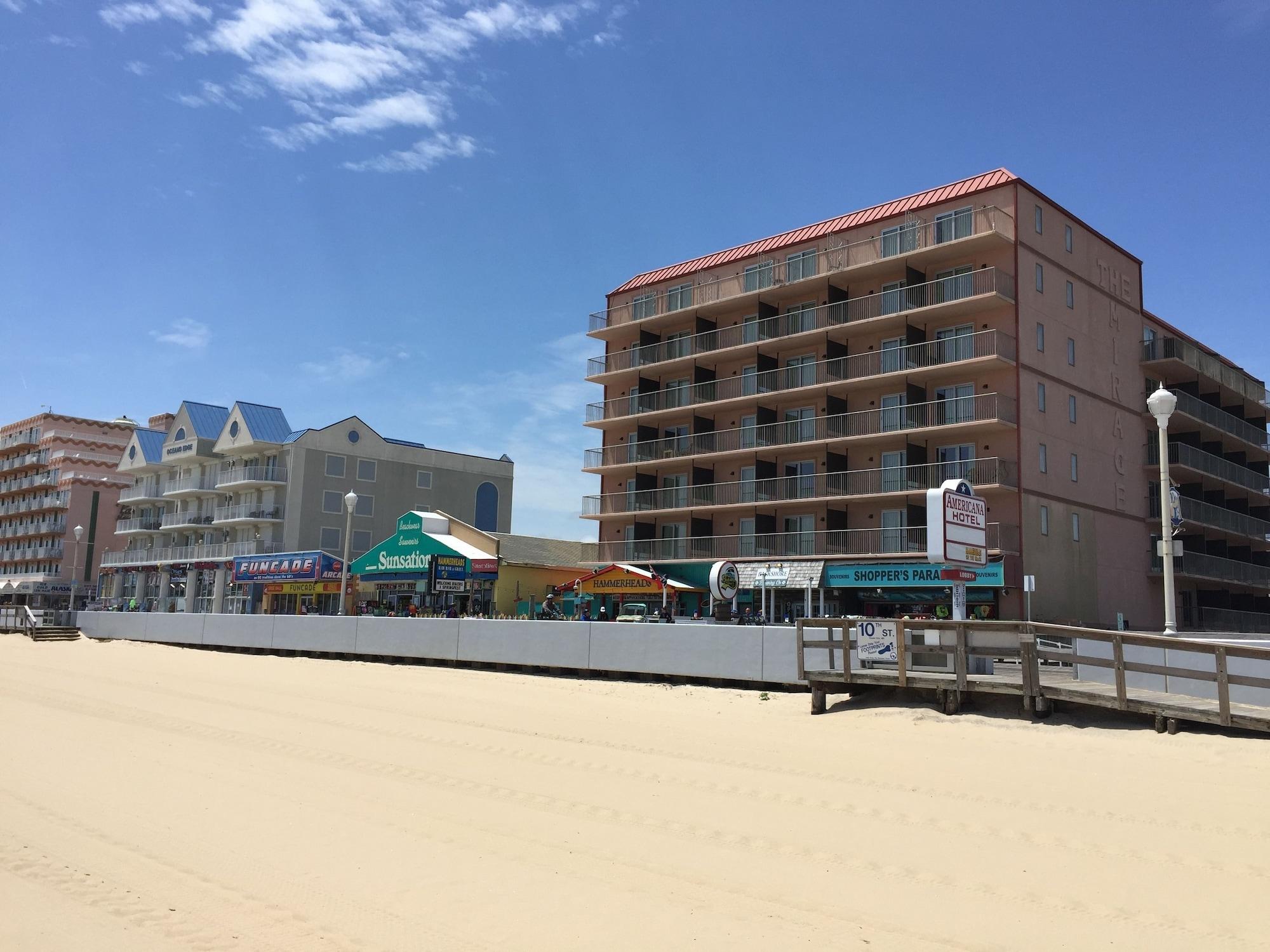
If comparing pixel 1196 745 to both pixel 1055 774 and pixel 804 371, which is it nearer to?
pixel 1055 774

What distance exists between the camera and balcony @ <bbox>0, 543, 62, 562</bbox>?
87688 mm

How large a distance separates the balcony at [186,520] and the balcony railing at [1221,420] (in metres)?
60.1

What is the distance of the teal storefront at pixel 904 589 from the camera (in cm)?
3572

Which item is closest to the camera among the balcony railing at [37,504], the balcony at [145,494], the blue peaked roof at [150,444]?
the balcony at [145,494]

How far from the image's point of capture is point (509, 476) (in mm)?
76188

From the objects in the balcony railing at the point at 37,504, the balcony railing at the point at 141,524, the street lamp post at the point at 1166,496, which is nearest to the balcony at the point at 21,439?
the balcony railing at the point at 37,504

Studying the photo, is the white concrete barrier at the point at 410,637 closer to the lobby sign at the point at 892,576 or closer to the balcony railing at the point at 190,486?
the lobby sign at the point at 892,576

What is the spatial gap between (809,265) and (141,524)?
5792 centimetres

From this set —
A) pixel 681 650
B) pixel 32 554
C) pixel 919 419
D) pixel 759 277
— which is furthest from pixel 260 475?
pixel 681 650

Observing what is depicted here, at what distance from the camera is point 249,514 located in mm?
66562

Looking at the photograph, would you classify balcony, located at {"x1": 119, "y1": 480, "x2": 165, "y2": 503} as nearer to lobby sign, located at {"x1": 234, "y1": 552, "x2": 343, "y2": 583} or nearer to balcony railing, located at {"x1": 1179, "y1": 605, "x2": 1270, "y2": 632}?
lobby sign, located at {"x1": 234, "y1": 552, "x2": 343, "y2": 583}

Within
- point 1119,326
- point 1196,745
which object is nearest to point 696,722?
point 1196,745

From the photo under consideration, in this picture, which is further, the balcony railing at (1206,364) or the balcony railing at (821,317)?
the balcony railing at (1206,364)

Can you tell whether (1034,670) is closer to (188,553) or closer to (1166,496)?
(1166,496)
